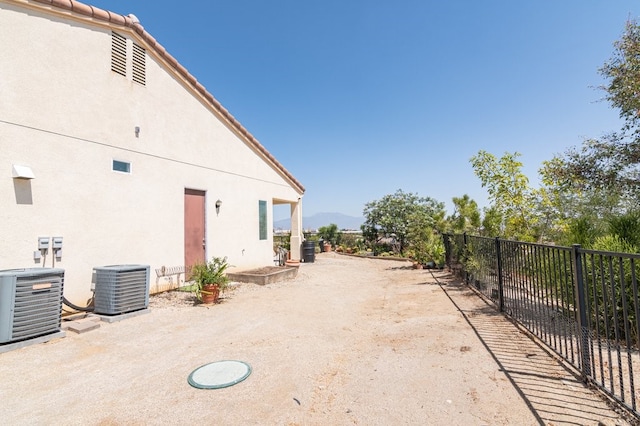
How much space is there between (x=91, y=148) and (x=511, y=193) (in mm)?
12136

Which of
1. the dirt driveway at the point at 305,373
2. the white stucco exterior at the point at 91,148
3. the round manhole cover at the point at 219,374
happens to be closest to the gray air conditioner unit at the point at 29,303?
the dirt driveway at the point at 305,373

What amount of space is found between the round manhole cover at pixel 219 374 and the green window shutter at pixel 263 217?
804cm

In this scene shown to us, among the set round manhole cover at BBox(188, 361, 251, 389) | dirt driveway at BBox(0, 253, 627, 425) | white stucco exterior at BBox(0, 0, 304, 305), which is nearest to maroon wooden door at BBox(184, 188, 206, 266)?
white stucco exterior at BBox(0, 0, 304, 305)

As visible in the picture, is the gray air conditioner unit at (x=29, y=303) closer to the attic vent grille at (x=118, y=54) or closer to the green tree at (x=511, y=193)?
the attic vent grille at (x=118, y=54)

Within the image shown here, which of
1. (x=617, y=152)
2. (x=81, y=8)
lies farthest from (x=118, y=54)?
(x=617, y=152)

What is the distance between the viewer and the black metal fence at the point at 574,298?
2643 millimetres

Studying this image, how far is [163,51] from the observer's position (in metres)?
7.68

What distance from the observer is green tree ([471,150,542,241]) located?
10180 millimetres

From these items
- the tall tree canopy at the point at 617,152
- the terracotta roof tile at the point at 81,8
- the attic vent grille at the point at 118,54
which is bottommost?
the tall tree canopy at the point at 617,152

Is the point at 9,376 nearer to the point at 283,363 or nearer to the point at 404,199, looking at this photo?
the point at 283,363

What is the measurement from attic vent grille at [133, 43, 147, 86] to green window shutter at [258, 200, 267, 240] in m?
5.51

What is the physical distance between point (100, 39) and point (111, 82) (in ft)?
2.85

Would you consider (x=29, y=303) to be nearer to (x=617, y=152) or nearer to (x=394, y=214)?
(x=617, y=152)

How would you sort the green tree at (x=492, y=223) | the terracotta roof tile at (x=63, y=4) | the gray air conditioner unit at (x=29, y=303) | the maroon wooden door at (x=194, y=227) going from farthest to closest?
the green tree at (x=492, y=223)
the maroon wooden door at (x=194, y=227)
the terracotta roof tile at (x=63, y=4)
the gray air conditioner unit at (x=29, y=303)
